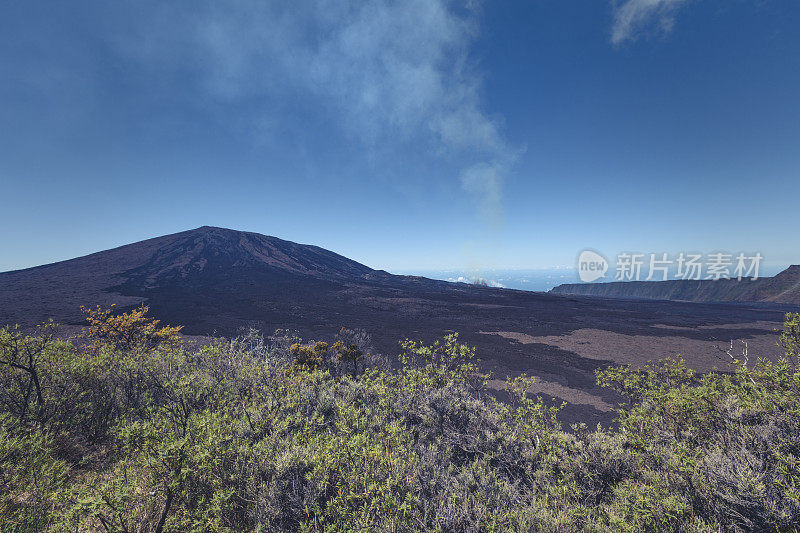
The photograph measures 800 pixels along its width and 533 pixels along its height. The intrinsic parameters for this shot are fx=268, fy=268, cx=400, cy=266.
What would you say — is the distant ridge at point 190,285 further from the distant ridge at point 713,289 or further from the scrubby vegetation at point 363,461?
the distant ridge at point 713,289

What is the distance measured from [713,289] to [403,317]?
7427 centimetres

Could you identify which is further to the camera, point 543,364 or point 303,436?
point 543,364

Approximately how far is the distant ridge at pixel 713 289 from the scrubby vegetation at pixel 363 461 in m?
68.1

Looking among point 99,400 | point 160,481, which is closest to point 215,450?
point 160,481

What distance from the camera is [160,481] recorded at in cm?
346

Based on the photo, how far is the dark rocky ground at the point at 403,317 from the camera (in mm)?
15219

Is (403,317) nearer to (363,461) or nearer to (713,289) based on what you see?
(363,461)

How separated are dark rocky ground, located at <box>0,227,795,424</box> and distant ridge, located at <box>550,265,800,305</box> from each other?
82.0 feet

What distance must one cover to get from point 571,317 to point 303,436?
30.3 metres

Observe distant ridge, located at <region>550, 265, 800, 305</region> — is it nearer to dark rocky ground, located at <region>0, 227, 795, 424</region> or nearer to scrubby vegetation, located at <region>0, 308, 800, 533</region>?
dark rocky ground, located at <region>0, 227, 795, 424</region>

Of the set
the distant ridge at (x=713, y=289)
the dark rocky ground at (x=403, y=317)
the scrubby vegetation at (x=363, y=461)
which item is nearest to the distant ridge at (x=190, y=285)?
the dark rocky ground at (x=403, y=317)

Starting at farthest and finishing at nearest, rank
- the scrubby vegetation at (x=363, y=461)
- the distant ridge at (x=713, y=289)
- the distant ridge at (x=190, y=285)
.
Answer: the distant ridge at (x=713, y=289), the distant ridge at (x=190, y=285), the scrubby vegetation at (x=363, y=461)

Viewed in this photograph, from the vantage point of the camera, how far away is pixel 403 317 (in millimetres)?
25500

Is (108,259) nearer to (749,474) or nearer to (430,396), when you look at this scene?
(430,396)
